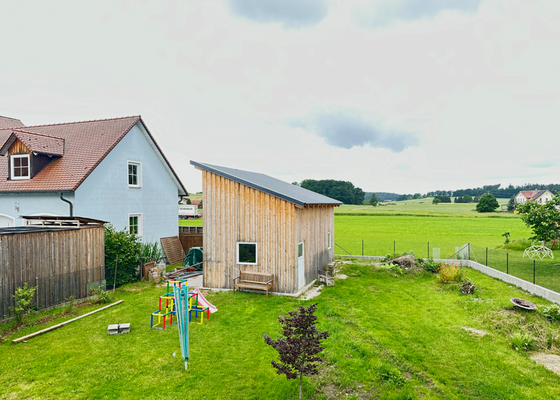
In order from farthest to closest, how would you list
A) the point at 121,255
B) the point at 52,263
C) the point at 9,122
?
the point at 9,122
the point at 121,255
the point at 52,263

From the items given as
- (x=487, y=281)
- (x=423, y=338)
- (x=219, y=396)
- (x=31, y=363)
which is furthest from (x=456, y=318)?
(x=31, y=363)

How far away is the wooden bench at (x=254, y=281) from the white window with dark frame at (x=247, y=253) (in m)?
0.47

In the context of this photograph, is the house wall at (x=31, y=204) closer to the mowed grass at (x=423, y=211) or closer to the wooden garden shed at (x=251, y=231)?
the wooden garden shed at (x=251, y=231)

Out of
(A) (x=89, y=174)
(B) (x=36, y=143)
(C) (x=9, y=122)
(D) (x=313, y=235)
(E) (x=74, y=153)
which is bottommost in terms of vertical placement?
(D) (x=313, y=235)

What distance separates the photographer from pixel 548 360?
779 centimetres

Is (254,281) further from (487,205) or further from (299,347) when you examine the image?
(487,205)

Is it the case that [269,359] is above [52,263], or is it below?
below

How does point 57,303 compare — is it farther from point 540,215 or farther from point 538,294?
point 540,215

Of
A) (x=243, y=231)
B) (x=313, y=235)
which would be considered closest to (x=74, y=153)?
(x=243, y=231)

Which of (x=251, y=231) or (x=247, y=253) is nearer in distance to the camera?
(x=251, y=231)

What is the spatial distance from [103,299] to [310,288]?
8357 mm

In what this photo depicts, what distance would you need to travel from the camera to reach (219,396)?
6223 mm

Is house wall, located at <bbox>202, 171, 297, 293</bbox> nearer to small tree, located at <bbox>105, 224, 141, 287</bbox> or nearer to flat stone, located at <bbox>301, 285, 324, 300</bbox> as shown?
flat stone, located at <bbox>301, 285, 324, 300</bbox>

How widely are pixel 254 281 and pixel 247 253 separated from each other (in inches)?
46.9
